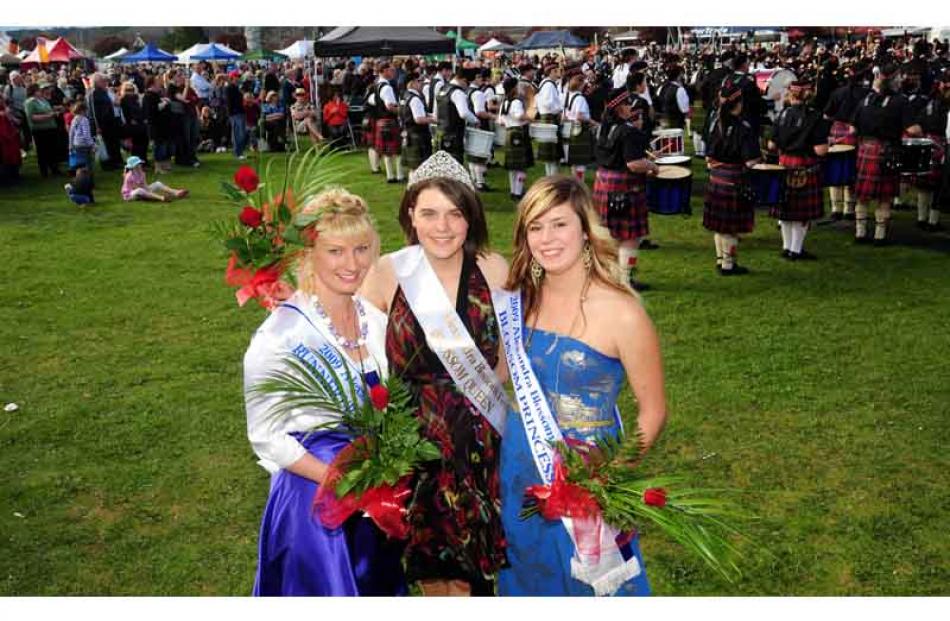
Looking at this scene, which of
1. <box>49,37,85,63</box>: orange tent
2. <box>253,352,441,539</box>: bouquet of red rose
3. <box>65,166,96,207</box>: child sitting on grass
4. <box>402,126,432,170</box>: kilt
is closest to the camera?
<box>253,352,441,539</box>: bouquet of red rose

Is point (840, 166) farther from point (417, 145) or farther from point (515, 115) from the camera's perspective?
point (417, 145)

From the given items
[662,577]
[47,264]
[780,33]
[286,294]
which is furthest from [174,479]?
[780,33]

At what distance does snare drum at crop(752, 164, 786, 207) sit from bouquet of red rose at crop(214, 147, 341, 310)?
700cm

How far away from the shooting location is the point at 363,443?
9.16ft

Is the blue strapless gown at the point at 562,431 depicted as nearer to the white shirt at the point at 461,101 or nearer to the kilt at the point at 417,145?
the white shirt at the point at 461,101

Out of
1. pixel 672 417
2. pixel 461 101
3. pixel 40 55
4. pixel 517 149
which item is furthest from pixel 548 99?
pixel 40 55

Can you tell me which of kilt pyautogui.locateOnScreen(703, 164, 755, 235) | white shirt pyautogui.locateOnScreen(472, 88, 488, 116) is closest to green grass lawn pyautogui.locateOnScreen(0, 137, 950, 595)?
kilt pyautogui.locateOnScreen(703, 164, 755, 235)

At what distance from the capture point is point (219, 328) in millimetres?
7797

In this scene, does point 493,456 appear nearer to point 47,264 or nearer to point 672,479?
point 672,479

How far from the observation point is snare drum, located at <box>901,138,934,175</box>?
9672 mm

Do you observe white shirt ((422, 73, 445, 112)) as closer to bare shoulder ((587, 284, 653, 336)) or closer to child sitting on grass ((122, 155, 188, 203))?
child sitting on grass ((122, 155, 188, 203))

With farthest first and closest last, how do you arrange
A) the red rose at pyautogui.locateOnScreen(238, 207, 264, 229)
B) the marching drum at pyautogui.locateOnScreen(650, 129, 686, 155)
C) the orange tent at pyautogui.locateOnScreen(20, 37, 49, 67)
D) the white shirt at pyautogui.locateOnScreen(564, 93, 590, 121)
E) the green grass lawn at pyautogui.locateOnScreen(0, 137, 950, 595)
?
1. the orange tent at pyautogui.locateOnScreen(20, 37, 49, 67)
2. the white shirt at pyautogui.locateOnScreen(564, 93, 590, 121)
3. the marching drum at pyautogui.locateOnScreen(650, 129, 686, 155)
4. the green grass lawn at pyautogui.locateOnScreen(0, 137, 950, 595)
5. the red rose at pyautogui.locateOnScreen(238, 207, 264, 229)

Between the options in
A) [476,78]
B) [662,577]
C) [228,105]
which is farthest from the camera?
[228,105]

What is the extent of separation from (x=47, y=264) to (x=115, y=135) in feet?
24.3
